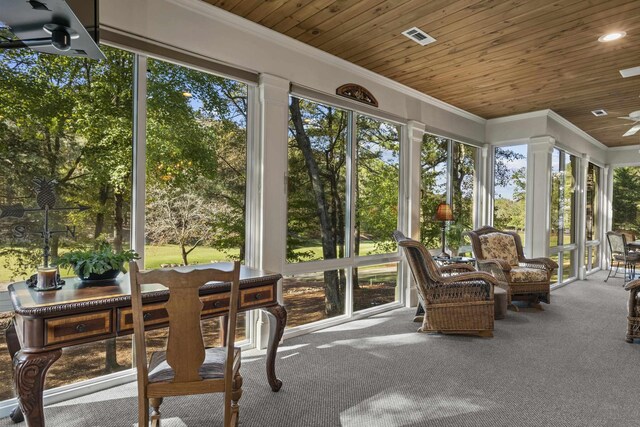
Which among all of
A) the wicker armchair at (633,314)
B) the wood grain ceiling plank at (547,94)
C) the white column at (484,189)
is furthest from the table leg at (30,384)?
the white column at (484,189)

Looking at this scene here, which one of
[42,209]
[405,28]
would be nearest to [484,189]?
[405,28]

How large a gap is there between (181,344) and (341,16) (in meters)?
2.65

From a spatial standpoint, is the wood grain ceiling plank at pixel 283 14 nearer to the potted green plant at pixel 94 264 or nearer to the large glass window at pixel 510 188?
the potted green plant at pixel 94 264

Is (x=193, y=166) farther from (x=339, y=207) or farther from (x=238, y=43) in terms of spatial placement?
(x=339, y=207)

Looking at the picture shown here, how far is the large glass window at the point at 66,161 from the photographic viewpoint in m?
2.31

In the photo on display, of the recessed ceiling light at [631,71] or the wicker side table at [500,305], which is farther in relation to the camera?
the wicker side table at [500,305]

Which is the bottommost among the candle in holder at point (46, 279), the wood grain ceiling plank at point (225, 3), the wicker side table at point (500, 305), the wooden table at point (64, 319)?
the wicker side table at point (500, 305)

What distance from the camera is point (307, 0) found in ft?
9.22

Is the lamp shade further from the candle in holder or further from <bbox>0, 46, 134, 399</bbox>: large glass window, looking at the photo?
the candle in holder

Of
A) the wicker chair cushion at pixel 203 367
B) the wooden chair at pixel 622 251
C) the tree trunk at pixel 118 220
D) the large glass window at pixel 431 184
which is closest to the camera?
the wicker chair cushion at pixel 203 367

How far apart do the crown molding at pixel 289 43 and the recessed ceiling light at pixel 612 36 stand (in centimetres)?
199

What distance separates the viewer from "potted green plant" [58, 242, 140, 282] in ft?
6.95

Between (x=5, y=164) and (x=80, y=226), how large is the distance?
21.3 inches

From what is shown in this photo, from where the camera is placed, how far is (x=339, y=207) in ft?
14.1
